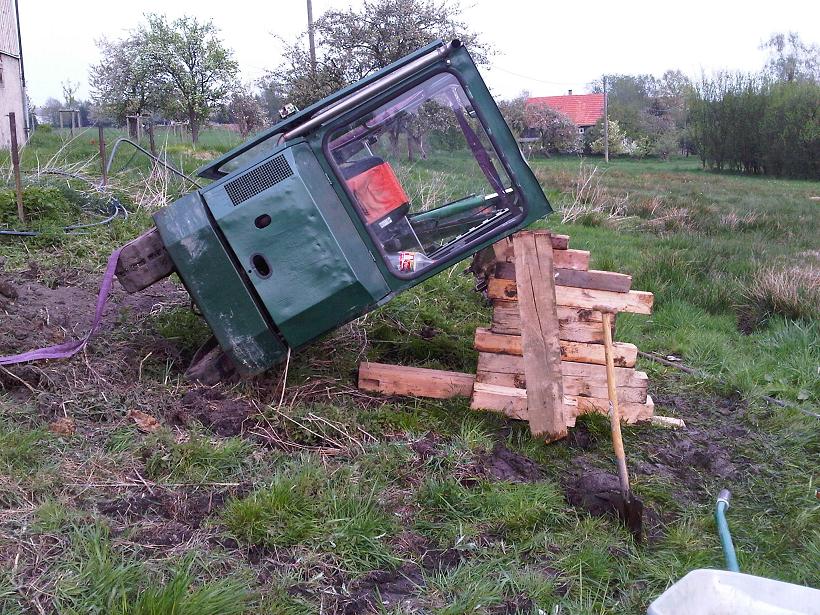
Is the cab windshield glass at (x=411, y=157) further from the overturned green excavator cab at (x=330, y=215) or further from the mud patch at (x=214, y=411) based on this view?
the mud patch at (x=214, y=411)

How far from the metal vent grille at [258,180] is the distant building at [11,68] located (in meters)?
19.2

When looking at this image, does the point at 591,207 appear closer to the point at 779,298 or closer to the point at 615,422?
the point at 779,298

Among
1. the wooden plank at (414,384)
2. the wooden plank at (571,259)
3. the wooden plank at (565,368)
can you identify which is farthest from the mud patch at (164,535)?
the wooden plank at (571,259)

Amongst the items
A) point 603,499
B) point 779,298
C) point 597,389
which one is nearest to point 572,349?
point 597,389

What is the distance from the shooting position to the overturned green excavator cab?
4211mm

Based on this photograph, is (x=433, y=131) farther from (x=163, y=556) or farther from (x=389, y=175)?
(x=163, y=556)

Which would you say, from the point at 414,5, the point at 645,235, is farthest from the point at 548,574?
the point at 414,5

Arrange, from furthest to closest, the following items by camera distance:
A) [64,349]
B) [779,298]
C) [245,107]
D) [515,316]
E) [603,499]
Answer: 1. [245,107]
2. [779,298]
3. [515,316]
4. [64,349]
5. [603,499]

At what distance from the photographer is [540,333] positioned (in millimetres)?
4449

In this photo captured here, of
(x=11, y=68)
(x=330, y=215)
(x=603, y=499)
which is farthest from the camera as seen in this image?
(x=11, y=68)

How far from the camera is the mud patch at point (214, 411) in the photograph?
417 cm

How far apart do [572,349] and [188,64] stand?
28505 millimetres

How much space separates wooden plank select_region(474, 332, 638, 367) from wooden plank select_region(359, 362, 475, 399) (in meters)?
0.27

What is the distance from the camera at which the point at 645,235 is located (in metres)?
11.5
